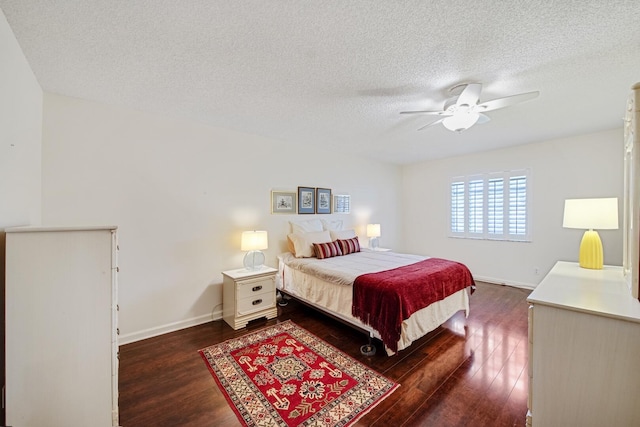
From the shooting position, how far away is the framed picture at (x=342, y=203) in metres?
4.55

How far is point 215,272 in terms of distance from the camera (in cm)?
317

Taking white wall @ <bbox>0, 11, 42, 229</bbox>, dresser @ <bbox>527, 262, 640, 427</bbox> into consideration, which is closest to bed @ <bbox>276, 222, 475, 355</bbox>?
dresser @ <bbox>527, 262, 640, 427</bbox>

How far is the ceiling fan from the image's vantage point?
1986mm

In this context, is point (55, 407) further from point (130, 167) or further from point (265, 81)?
point (265, 81)

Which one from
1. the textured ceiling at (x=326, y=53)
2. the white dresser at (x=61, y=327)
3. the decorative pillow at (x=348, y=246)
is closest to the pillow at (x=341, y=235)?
the decorative pillow at (x=348, y=246)

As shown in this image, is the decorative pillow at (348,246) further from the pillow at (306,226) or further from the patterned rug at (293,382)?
the patterned rug at (293,382)

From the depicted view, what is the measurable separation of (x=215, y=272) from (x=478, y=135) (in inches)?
162

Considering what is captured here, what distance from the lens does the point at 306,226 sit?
3.95 metres

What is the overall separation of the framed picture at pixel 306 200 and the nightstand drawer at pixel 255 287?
130 cm

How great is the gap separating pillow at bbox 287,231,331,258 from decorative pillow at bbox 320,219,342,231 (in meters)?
0.45

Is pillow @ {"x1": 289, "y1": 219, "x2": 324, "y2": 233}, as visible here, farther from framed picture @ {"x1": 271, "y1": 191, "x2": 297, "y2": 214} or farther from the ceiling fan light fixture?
the ceiling fan light fixture

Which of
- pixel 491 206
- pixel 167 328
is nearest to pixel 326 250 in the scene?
pixel 167 328

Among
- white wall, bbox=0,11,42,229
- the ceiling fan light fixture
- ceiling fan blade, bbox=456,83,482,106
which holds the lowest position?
white wall, bbox=0,11,42,229

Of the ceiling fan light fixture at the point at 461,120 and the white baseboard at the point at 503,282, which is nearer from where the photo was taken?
the ceiling fan light fixture at the point at 461,120
